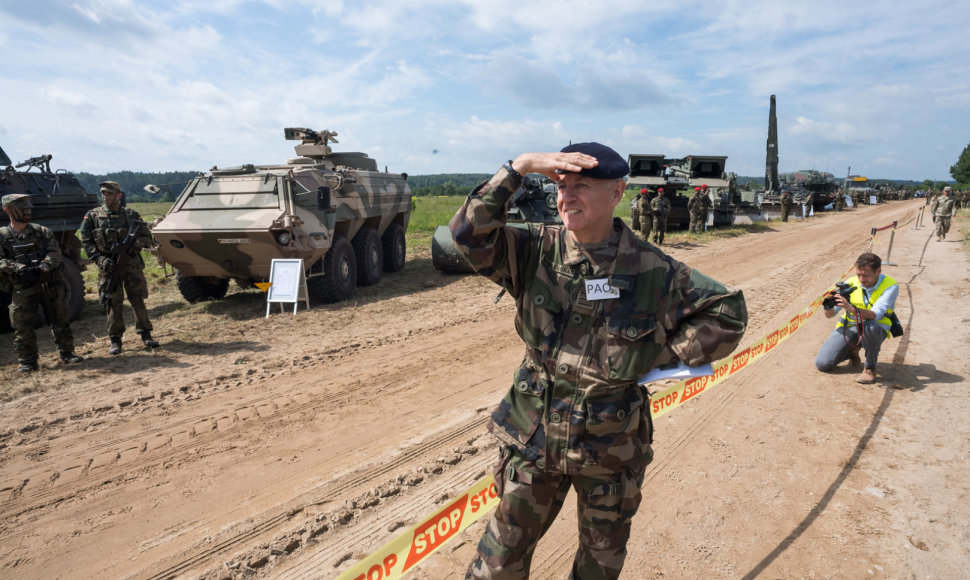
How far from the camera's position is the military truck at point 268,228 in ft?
25.8

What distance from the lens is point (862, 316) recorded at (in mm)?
5312

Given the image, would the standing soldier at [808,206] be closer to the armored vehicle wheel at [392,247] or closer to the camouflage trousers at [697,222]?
the camouflage trousers at [697,222]

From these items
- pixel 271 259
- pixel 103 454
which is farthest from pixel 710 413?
pixel 271 259

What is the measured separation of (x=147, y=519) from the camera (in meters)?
3.29

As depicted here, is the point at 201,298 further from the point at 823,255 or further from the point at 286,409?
the point at 823,255

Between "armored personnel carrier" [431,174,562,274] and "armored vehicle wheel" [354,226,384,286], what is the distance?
3.59ft

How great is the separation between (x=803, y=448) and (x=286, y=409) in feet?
12.9

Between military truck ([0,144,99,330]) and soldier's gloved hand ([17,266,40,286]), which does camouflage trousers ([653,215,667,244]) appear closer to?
military truck ([0,144,99,330])

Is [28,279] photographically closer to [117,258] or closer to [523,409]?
[117,258]

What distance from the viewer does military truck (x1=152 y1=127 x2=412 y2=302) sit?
7.86 m

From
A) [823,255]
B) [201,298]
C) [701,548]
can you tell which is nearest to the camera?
[701,548]

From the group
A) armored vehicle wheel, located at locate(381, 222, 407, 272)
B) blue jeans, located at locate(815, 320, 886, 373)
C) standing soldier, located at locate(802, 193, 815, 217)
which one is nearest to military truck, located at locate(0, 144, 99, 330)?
armored vehicle wheel, located at locate(381, 222, 407, 272)

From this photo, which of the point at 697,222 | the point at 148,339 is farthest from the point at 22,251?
the point at 697,222

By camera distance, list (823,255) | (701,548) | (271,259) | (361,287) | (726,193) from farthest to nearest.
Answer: (726,193)
(823,255)
(361,287)
(271,259)
(701,548)
